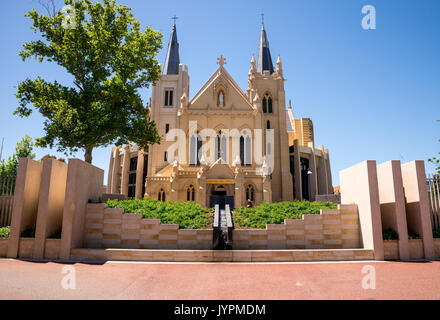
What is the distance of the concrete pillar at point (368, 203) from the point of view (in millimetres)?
11195

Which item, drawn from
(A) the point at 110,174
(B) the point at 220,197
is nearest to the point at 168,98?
(A) the point at 110,174

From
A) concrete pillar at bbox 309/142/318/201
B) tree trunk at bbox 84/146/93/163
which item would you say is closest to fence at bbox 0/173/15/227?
tree trunk at bbox 84/146/93/163

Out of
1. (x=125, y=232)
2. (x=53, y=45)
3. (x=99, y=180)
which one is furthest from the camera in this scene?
(x=53, y=45)

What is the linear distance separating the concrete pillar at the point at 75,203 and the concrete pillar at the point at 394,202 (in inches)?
501

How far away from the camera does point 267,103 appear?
4047 centimetres

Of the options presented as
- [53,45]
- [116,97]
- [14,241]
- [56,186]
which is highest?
[53,45]

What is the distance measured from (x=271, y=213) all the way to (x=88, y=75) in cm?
1364

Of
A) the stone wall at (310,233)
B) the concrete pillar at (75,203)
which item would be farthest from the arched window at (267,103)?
the concrete pillar at (75,203)

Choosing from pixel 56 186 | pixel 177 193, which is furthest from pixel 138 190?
pixel 56 186

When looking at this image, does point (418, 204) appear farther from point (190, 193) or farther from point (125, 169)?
point (125, 169)

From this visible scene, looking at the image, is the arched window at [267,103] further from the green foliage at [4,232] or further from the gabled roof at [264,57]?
the green foliage at [4,232]

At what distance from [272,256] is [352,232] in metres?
4.19

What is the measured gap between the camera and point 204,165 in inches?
1167
